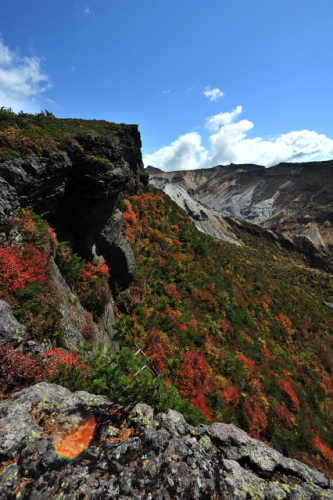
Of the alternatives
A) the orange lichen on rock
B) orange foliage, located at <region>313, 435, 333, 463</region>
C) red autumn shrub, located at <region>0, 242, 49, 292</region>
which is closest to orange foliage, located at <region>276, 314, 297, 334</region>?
orange foliage, located at <region>313, 435, 333, 463</region>

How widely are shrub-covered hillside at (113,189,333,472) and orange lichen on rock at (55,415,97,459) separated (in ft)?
19.7

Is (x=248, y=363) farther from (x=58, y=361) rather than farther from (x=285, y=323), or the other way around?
(x=58, y=361)

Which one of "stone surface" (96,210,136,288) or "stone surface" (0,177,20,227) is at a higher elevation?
"stone surface" (0,177,20,227)

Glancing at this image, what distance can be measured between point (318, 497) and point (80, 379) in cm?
618

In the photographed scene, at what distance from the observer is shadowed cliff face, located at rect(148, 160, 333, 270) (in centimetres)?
9300

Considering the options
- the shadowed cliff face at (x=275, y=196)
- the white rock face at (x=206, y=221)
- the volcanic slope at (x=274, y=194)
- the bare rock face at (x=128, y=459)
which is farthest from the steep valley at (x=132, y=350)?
the volcanic slope at (x=274, y=194)

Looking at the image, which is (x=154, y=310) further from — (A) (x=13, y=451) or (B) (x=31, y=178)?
(A) (x=13, y=451)

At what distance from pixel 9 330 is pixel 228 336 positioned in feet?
48.7

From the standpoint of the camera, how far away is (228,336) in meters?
17.2

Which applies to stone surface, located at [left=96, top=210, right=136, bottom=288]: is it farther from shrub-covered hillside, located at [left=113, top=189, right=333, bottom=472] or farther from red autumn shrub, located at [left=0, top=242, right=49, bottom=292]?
red autumn shrub, located at [left=0, top=242, right=49, bottom=292]

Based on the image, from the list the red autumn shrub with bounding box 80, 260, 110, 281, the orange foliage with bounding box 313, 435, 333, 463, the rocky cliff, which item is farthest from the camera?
the red autumn shrub with bounding box 80, 260, 110, 281

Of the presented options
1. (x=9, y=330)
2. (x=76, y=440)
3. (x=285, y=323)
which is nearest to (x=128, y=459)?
(x=76, y=440)

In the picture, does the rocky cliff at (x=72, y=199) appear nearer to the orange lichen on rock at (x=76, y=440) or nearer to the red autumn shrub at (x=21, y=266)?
the red autumn shrub at (x=21, y=266)

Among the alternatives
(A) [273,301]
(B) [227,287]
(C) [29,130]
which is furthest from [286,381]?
(C) [29,130]
